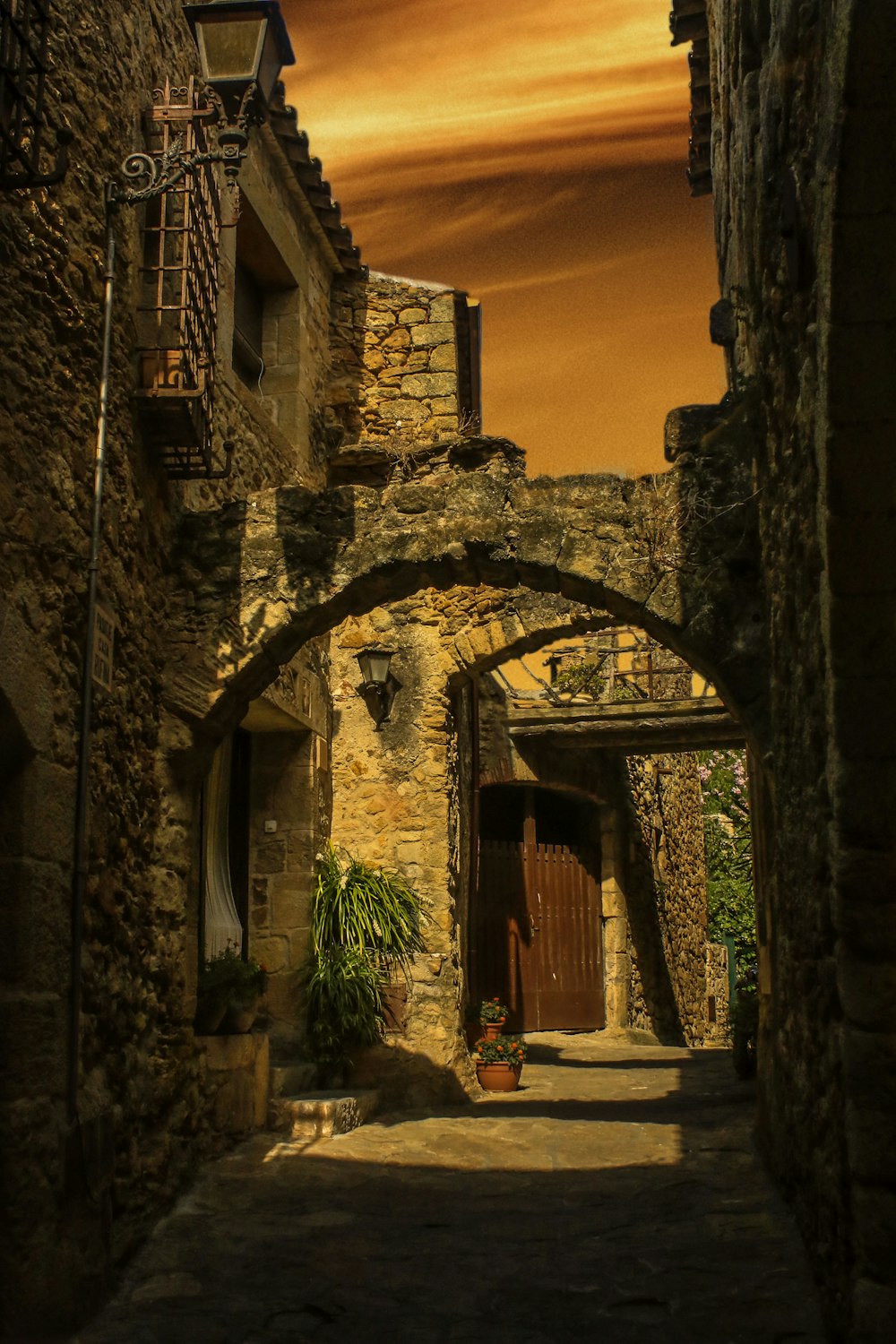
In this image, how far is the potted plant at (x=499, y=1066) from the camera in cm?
839

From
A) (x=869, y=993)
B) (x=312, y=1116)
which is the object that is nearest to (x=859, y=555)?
(x=869, y=993)

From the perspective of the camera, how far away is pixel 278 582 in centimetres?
543

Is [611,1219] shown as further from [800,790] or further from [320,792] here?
[320,792]

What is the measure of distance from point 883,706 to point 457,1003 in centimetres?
586

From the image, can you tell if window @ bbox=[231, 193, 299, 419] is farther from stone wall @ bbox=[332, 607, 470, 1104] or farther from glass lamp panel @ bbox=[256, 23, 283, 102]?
glass lamp panel @ bbox=[256, 23, 283, 102]

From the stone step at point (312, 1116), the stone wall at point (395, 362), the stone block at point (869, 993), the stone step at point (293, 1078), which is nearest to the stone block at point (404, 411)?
the stone wall at point (395, 362)

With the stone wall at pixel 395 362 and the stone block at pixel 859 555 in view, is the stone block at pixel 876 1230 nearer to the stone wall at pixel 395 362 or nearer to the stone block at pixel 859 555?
the stone block at pixel 859 555

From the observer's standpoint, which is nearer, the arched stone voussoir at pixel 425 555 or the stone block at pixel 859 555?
the stone block at pixel 859 555

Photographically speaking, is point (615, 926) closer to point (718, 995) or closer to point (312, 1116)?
point (718, 995)

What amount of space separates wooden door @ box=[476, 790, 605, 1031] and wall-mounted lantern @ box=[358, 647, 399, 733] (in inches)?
135

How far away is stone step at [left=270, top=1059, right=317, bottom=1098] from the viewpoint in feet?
21.9

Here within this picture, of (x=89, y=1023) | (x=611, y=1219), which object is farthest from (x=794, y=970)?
(x=89, y=1023)

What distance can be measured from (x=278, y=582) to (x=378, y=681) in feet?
9.42

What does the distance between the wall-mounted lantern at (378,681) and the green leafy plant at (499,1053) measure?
2.30 meters
